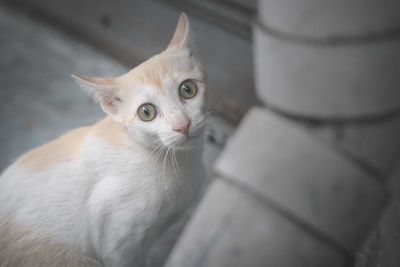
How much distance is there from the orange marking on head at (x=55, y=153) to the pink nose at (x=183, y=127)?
1.21ft

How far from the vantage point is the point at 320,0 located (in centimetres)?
63

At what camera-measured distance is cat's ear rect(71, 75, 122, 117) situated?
112cm

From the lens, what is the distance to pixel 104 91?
3.80ft

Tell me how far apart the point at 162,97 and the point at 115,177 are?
0.98 feet

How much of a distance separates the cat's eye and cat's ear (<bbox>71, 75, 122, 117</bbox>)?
200 mm

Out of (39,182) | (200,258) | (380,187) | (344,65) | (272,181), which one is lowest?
(39,182)

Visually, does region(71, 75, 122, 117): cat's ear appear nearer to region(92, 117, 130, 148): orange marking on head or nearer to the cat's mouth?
region(92, 117, 130, 148): orange marking on head

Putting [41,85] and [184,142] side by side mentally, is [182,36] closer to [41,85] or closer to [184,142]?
[184,142]

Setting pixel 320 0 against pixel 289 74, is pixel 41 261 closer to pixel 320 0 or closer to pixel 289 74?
pixel 289 74

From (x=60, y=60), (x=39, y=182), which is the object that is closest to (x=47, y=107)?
(x=60, y=60)

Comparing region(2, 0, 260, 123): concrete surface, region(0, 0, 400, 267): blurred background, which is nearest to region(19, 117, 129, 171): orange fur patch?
region(0, 0, 400, 267): blurred background

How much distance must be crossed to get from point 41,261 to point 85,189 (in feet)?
0.80

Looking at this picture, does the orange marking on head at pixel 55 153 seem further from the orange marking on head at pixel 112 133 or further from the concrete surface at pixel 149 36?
the concrete surface at pixel 149 36

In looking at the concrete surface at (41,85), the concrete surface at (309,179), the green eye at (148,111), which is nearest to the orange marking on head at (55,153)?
the green eye at (148,111)
